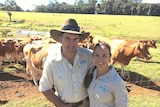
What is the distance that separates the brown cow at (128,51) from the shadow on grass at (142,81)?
21.0 inches

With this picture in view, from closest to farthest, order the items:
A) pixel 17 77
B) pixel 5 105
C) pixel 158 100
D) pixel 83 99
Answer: pixel 83 99
pixel 5 105
pixel 158 100
pixel 17 77

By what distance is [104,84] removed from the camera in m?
3.36

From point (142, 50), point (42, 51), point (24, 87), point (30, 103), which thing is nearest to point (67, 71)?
point (30, 103)

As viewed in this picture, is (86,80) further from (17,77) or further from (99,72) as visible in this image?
(17,77)

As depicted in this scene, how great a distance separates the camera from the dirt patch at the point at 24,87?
28.8 feet

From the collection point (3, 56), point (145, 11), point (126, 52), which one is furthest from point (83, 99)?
point (145, 11)

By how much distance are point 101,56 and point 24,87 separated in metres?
6.73

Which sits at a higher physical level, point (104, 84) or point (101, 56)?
point (101, 56)

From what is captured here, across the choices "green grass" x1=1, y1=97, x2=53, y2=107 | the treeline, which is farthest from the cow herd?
the treeline

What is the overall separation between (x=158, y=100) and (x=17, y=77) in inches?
206

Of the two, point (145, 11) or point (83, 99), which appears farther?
point (145, 11)

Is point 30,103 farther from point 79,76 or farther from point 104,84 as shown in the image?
point 104,84

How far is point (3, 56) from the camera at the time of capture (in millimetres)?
12180

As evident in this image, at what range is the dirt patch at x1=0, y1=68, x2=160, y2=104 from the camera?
877cm
